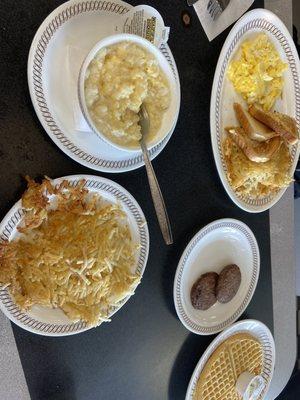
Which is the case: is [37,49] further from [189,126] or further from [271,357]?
[271,357]

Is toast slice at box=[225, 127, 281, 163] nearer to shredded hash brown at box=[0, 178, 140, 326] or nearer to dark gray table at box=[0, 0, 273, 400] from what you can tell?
dark gray table at box=[0, 0, 273, 400]

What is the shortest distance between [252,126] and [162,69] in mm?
465

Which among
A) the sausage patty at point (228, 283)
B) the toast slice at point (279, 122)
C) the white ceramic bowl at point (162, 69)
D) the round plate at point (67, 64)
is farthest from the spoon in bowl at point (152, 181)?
the toast slice at point (279, 122)

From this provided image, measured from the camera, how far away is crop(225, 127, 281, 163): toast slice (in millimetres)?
1530

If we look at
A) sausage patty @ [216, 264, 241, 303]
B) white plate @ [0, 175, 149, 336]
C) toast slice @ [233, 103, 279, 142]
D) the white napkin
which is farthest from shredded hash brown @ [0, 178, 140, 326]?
the white napkin

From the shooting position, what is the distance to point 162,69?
1.20 m

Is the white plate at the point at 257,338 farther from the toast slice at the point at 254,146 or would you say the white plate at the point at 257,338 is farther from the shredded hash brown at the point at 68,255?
the toast slice at the point at 254,146

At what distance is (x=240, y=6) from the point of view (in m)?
1.53

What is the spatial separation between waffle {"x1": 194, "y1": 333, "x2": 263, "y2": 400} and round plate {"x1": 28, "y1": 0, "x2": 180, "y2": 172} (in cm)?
87

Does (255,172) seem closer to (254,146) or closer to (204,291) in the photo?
(254,146)

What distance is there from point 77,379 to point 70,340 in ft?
0.46

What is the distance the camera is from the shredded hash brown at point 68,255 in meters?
1.15

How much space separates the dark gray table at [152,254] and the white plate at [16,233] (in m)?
0.07

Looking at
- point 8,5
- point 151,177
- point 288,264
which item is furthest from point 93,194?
point 288,264
